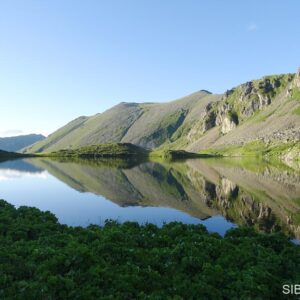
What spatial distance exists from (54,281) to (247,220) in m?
34.4

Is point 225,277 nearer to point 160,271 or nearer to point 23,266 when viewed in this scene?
point 160,271

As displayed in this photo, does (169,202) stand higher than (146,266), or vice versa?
(146,266)

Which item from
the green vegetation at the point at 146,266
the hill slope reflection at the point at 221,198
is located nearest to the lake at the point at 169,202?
the hill slope reflection at the point at 221,198

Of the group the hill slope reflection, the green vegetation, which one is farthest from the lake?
the green vegetation

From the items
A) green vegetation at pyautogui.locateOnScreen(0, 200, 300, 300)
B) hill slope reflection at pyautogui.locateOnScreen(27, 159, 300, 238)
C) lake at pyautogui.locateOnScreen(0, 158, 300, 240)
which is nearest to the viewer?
green vegetation at pyautogui.locateOnScreen(0, 200, 300, 300)

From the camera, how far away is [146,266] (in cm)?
2362

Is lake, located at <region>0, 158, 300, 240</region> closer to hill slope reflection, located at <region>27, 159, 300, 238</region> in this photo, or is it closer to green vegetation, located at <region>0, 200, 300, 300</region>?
hill slope reflection, located at <region>27, 159, 300, 238</region>

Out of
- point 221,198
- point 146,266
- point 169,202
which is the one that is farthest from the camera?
point 221,198

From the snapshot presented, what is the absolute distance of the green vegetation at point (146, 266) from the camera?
65.0 feet

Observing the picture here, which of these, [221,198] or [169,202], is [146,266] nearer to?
[169,202]

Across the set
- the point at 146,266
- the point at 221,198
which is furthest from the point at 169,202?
the point at 146,266

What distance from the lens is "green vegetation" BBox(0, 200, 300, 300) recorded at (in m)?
19.8

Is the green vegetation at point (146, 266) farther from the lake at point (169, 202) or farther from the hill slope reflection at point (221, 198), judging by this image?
the hill slope reflection at point (221, 198)

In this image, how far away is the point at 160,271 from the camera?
23.4 metres
